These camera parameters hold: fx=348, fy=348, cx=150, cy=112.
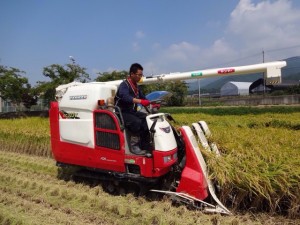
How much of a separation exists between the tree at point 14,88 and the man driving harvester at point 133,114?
27.2 metres

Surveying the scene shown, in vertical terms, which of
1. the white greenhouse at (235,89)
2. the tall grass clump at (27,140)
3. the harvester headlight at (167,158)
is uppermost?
the white greenhouse at (235,89)

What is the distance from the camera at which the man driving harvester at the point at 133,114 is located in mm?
5762

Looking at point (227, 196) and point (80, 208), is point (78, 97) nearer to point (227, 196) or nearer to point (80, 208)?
point (80, 208)

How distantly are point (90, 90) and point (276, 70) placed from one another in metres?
3.28

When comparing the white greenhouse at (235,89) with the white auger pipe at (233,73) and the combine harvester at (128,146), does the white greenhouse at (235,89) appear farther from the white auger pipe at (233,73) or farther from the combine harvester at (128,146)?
the combine harvester at (128,146)

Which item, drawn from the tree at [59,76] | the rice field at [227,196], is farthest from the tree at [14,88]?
the rice field at [227,196]

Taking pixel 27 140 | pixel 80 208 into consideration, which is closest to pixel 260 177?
pixel 80 208

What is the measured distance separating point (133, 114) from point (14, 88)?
27.7 metres

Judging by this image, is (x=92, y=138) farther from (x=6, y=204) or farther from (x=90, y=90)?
(x=6, y=204)

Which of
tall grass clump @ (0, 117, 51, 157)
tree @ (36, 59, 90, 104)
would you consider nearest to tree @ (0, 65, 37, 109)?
tree @ (36, 59, 90, 104)

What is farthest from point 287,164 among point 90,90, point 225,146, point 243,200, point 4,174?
point 4,174

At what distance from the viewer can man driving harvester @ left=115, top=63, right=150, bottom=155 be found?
576cm

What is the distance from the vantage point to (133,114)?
5.89 meters

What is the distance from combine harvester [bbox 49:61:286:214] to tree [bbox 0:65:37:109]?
25.7 m
